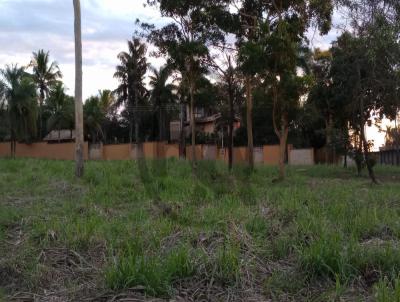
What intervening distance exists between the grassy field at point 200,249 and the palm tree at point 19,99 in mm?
31395

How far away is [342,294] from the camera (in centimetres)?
530

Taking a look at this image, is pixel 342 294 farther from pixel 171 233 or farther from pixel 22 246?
pixel 22 246

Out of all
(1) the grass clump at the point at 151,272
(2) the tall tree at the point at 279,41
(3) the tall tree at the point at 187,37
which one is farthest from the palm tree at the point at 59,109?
(1) the grass clump at the point at 151,272

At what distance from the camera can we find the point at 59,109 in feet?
164

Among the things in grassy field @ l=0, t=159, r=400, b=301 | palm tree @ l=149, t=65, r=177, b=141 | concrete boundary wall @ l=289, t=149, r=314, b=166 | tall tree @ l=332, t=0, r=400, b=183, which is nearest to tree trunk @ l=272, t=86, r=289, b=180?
tall tree @ l=332, t=0, r=400, b=183

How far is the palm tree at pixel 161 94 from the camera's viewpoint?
159 feet

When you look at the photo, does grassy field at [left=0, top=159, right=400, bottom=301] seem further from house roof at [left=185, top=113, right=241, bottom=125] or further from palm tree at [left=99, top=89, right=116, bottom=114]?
palm tree at [left=99, top=89, right=116, bottom=114]

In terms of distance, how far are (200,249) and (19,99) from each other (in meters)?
36.6

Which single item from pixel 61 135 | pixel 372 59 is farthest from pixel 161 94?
pixel 372 59

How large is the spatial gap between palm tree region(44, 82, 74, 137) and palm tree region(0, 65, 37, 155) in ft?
22.0

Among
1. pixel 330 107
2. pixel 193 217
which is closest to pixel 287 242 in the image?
pixel 193 217

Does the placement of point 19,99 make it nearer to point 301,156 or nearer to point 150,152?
point 150,152

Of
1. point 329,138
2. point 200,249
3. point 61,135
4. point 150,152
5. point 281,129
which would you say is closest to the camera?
point 200,249

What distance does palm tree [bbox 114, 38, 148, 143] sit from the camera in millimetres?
49812
